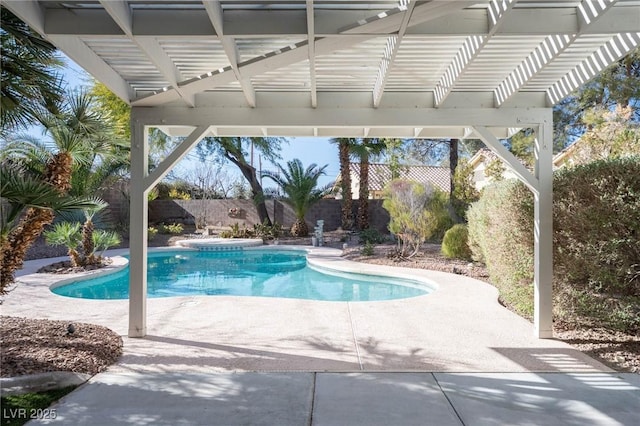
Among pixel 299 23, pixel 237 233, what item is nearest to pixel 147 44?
pixel 299 23

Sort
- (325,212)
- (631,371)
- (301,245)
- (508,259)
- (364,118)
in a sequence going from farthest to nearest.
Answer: (325,212)
(301,245)
(508,259)
(364,118)
(631,371)

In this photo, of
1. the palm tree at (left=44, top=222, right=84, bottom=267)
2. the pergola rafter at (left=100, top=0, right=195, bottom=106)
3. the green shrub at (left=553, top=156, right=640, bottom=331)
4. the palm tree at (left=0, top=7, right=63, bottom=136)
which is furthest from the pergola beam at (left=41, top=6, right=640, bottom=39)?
the palm tree at (left=44, top=222, right=84, bottom=267)

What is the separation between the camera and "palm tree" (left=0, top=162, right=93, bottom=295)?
420cm

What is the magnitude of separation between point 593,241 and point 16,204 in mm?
7227

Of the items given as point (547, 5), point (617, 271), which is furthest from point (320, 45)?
point (617, 271)

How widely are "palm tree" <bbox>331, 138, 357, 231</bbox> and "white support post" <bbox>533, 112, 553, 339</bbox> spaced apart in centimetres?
1471

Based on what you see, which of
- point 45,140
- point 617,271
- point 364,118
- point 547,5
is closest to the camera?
point 547,5

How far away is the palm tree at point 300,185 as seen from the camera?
68.5 ft

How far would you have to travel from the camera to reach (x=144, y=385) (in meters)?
4.29

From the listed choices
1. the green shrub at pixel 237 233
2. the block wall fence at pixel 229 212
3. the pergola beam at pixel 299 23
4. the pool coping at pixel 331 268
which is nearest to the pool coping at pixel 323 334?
the pool coping at pixel 331 268

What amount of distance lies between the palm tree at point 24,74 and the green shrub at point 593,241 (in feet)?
23.4

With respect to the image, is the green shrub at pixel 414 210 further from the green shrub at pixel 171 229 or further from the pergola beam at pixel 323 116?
the green shrub at pixel 171 229

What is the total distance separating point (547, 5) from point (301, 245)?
1659 centimetres

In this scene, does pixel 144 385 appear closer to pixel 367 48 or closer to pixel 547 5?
pixel 367 48
